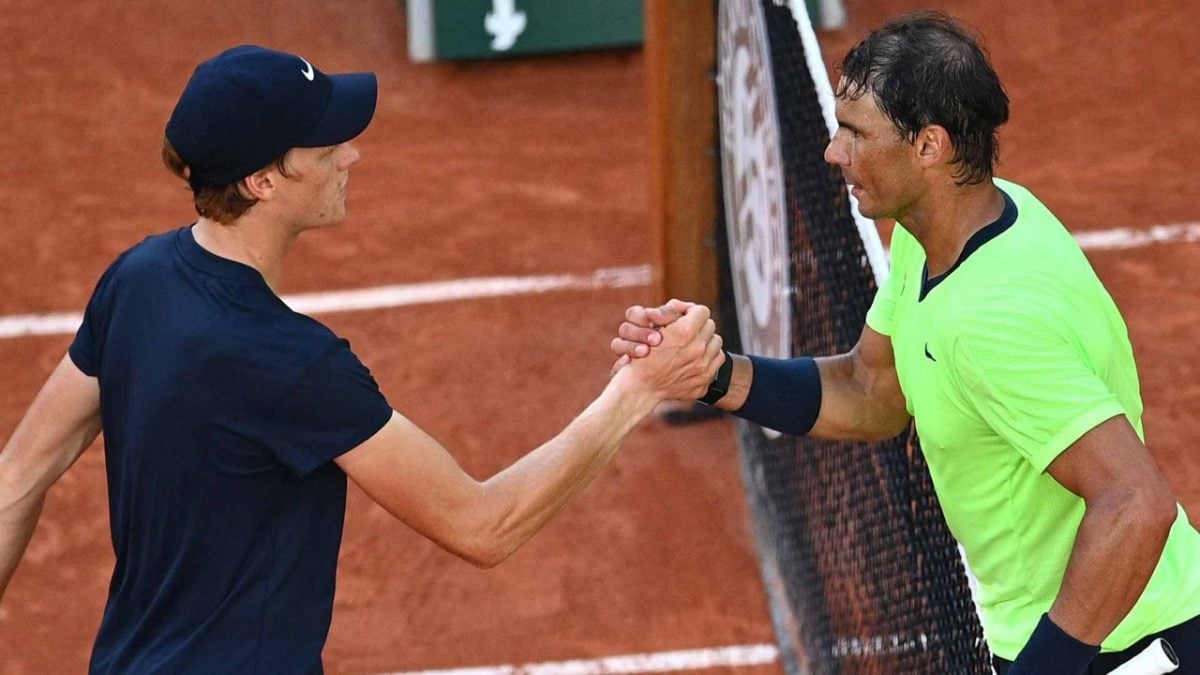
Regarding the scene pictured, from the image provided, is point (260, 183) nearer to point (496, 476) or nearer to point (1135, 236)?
point (496, 476)

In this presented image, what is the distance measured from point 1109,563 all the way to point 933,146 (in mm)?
842

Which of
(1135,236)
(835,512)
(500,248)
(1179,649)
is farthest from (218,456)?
(1135,236)

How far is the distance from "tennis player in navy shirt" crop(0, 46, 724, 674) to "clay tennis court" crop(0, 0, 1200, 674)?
246 centimetres

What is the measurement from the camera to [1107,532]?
2.79 meters

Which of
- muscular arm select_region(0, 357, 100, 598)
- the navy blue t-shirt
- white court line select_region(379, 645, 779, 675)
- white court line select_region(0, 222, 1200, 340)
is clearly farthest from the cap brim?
white court line select_region(0, 222, 1200, 340)

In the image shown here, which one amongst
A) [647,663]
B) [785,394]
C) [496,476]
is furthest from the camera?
[647,663]

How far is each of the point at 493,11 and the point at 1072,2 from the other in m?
3.33

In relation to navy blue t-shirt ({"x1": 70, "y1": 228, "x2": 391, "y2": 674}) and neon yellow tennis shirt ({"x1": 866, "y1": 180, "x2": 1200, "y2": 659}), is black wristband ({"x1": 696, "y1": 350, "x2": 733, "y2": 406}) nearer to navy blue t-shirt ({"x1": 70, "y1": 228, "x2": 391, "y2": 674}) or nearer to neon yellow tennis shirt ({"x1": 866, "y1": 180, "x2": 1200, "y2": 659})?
neon yellow tennis shirt ({"x1": 866, "y1": 180, "x2": 1200, "y2": 659})

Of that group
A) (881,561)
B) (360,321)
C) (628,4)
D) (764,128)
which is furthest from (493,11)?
(881,561)

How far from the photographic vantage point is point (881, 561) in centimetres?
472

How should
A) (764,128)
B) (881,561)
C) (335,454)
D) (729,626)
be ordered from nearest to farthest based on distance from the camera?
(335,454) < (881,561) < (764,128) < (729,626)

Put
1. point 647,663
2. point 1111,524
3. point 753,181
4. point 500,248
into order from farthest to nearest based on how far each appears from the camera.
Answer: point 500,248 < point 647,663 < point 753,181 < point 1111,524

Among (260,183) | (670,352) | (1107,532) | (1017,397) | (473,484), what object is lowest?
(670,352)

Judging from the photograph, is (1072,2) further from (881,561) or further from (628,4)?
(881,561)
